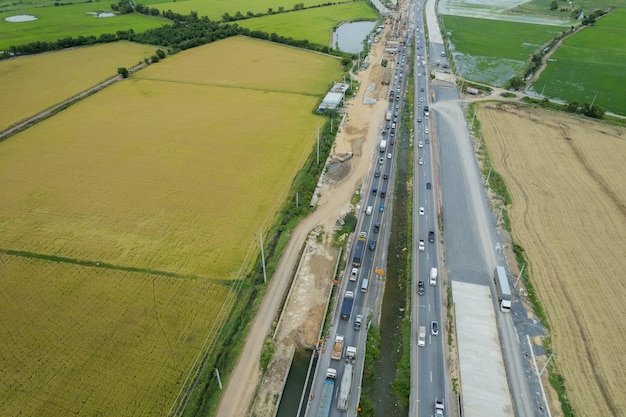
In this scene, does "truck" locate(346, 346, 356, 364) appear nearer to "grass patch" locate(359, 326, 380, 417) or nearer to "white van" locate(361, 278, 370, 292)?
"grass patch" locate(359, 326, 380, 417)

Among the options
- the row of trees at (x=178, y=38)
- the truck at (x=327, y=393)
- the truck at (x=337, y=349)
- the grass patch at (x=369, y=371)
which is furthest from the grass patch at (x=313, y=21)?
the truck at (x=327, y=393)

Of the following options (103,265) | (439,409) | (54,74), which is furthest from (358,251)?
(54,74)

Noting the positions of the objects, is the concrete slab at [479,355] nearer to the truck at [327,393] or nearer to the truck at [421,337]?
the truck at [421,337]

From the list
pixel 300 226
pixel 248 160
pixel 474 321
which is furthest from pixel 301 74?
pixel 474 321

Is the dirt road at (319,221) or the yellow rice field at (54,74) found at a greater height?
the yellow rice field at (54,74)

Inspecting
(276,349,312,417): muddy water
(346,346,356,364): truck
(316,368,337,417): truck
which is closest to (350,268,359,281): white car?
(346,346,356,364): truck

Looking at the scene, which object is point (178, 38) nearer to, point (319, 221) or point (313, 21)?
point (313, 21)
